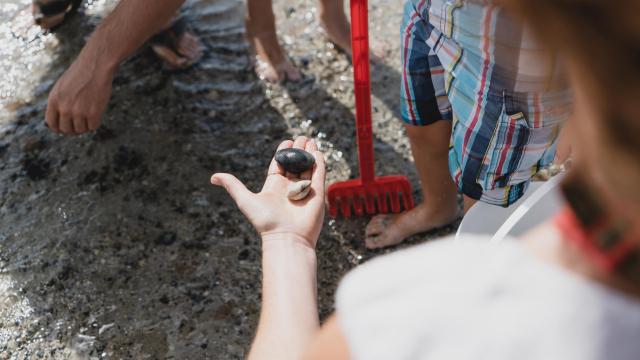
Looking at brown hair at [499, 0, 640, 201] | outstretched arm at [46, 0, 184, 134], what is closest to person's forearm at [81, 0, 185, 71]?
outstretched arm at [46, 0, 184, 134]

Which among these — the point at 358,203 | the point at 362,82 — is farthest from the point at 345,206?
the point at 362,82

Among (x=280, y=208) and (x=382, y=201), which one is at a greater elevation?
(x=280, y=208)

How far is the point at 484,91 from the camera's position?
1396 millimetres

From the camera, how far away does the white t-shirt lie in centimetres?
58

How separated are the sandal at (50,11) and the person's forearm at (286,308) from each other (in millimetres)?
1910

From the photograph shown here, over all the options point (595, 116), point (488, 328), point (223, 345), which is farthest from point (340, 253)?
point (595, 116)

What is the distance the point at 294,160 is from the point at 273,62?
1.11 meters

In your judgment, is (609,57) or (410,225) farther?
(410,225)

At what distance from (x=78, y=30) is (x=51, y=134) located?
1.81ft

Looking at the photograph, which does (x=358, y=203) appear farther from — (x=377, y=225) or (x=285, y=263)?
(x=285, y=263)

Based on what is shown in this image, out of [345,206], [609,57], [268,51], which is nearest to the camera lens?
[609,57]

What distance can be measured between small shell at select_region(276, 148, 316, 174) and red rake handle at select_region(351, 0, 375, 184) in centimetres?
45

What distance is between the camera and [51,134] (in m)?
2.34

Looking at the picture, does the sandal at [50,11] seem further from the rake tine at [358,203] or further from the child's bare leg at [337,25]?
the rake tine at [358,203]
